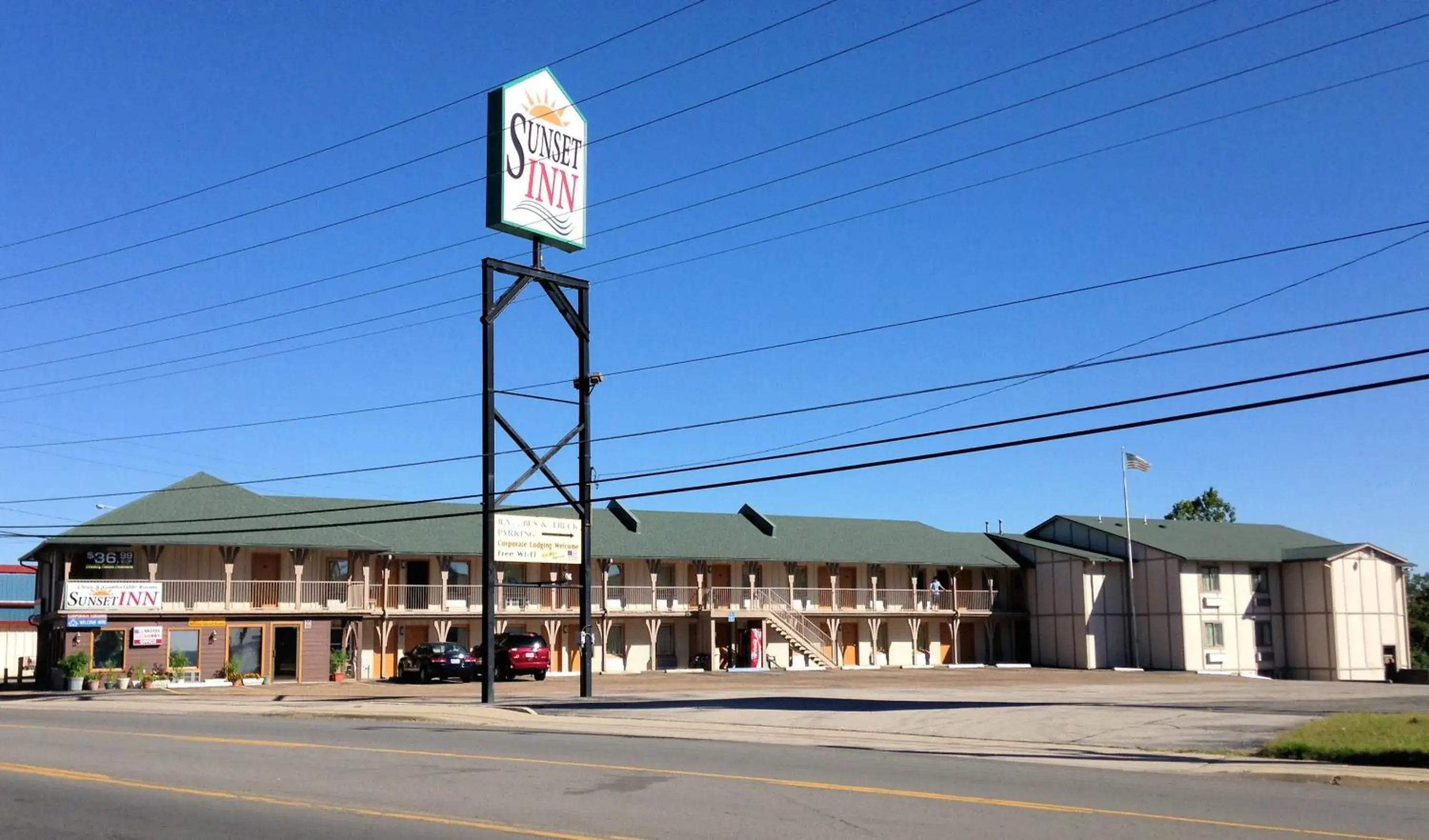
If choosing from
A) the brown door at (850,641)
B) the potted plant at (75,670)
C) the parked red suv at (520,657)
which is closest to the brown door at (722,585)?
the brown door at (850,641)

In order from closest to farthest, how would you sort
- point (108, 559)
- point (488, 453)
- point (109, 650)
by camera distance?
point (488, 453) → point (109, 650) → point (108, 559)

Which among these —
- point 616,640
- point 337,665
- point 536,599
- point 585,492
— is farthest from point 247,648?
point 585,492

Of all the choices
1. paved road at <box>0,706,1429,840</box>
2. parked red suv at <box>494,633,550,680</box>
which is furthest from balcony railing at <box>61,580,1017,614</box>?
paved road at <box>0,706,1429,840</box>

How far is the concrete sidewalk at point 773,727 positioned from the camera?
1593cm

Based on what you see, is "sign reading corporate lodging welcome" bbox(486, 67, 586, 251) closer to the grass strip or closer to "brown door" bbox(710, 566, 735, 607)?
the grass strip

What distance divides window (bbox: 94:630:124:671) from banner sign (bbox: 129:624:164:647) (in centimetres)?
35

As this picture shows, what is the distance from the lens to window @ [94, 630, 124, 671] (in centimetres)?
4334

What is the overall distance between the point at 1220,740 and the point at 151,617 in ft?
119

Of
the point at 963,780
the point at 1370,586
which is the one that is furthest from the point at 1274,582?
the point at 963,780

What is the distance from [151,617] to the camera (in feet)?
145

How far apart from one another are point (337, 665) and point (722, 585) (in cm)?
1887

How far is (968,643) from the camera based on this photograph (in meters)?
64.9

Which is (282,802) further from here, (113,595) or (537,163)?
(113,595)

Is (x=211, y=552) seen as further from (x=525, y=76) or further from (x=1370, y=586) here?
(x=1370, y=586)
